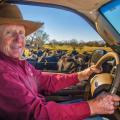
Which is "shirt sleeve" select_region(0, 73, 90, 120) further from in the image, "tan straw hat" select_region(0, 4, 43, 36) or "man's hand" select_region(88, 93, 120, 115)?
"tan straw hat" select_region(0, 4, 43, 36)

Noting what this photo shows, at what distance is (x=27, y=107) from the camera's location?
7.43ft

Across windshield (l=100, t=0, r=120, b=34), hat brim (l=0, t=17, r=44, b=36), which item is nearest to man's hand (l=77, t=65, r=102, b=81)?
windshield (l=100, t=0, r=120, b=34)

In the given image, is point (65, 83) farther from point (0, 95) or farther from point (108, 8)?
point (0, 95)

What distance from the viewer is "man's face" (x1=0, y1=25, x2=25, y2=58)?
8.77ft

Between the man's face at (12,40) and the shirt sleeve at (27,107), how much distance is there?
1.20 feet

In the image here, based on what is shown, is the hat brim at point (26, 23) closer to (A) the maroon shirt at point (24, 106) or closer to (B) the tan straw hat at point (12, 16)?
(B) the tan straw hat at point (12, 16)

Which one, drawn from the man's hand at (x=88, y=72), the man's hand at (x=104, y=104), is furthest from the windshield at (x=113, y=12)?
the man's hand at (x=104, y=104)

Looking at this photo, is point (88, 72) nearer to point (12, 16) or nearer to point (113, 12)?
point (113, 12)

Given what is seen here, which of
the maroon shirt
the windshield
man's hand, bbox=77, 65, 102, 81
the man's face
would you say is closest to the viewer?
the maroon shirt

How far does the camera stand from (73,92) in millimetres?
4312

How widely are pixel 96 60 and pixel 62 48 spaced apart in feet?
25.2

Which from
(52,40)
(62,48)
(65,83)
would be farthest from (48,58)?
(65,83)

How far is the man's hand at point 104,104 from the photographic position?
2.27 meters

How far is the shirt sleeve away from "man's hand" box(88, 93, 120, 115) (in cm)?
3
